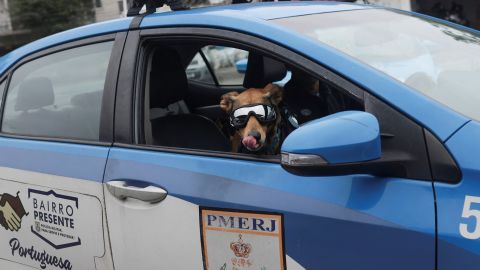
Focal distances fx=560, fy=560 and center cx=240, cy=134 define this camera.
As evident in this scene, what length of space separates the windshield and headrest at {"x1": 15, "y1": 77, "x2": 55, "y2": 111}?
1.23m

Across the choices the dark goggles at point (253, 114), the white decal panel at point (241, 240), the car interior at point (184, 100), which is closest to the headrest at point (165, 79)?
the car interior at point (184, 100)

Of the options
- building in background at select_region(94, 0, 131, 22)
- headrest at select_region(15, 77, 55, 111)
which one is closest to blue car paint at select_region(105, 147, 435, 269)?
headrest at select_region(15, 77, 55, 111)

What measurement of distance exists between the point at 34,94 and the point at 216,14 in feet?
3.57

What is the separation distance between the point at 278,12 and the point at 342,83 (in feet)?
1.79

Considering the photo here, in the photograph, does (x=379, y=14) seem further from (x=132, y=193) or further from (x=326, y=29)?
(x=132, y=193)

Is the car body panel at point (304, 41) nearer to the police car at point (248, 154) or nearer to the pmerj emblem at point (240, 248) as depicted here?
the police car at point (248, 154)

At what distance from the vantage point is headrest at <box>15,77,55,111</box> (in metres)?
2.58

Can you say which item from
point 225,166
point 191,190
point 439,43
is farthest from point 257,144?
point 439,43

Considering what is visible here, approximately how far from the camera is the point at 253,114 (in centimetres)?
208

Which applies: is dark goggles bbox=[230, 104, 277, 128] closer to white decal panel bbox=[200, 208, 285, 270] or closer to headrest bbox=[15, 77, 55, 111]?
white decal panel bbox=[200, 208, 285, 270]

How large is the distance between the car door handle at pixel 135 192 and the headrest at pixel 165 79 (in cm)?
51

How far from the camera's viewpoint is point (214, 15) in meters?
2.01

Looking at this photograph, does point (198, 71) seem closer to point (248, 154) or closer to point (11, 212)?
point (11, 212)

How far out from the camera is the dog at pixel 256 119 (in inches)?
76.4
